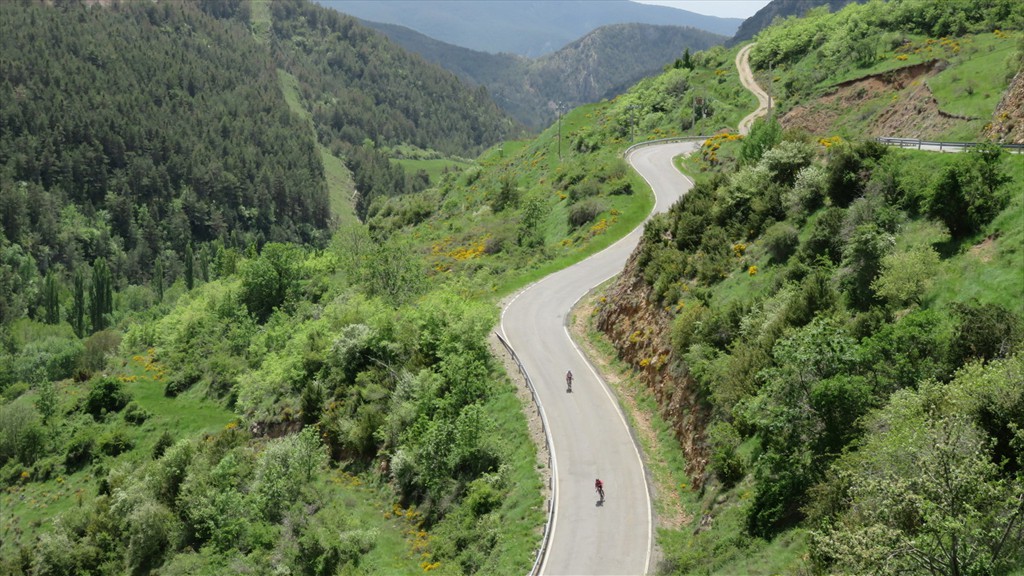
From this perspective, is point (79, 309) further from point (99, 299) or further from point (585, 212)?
point (585, 212)

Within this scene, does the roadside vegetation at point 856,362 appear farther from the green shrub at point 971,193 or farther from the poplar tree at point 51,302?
the poplar tree at point 51,302

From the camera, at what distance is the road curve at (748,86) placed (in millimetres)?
80312

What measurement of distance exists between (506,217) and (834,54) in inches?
1566

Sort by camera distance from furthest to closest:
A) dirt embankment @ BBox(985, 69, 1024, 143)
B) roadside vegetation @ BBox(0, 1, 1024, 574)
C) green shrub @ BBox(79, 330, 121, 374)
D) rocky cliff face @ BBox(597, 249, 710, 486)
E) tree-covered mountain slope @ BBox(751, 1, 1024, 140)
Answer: green shrub @ BBox(79, 330, 121, 374), tree-covered mountain slope @ BBox(751, 1, 1024, 140), dirt embankment @ BBox(985, 69, 1024, 143), rocky cliff face @ BBox(597, 249, 710, 486), roadside vegetation @ BBox(0, 1, 1024, 574)

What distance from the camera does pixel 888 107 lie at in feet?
193

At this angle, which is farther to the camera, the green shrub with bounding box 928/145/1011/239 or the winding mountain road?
the green shrub with bounding box 928/145/1011/239

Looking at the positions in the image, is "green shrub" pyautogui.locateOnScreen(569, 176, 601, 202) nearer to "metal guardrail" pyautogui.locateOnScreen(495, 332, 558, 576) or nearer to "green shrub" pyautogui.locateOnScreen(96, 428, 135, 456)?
"metal guardrail" pyautogui.locateOnScreen(495, 332, 558, 576)

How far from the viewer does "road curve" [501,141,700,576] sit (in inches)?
967

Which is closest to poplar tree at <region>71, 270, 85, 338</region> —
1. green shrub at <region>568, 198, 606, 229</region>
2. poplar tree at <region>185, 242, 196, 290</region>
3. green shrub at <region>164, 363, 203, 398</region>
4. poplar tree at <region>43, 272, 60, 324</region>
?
poplar tree at <region>43, 272, 60, 324</region>

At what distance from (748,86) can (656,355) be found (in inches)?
2782

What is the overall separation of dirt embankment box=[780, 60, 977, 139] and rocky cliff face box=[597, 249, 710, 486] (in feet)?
79.0

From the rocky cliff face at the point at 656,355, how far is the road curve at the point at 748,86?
3806cm

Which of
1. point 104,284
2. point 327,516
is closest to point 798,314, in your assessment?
point 327,516

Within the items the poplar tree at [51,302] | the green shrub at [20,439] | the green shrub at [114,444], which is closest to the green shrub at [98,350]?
the green shrub at [20,439]
